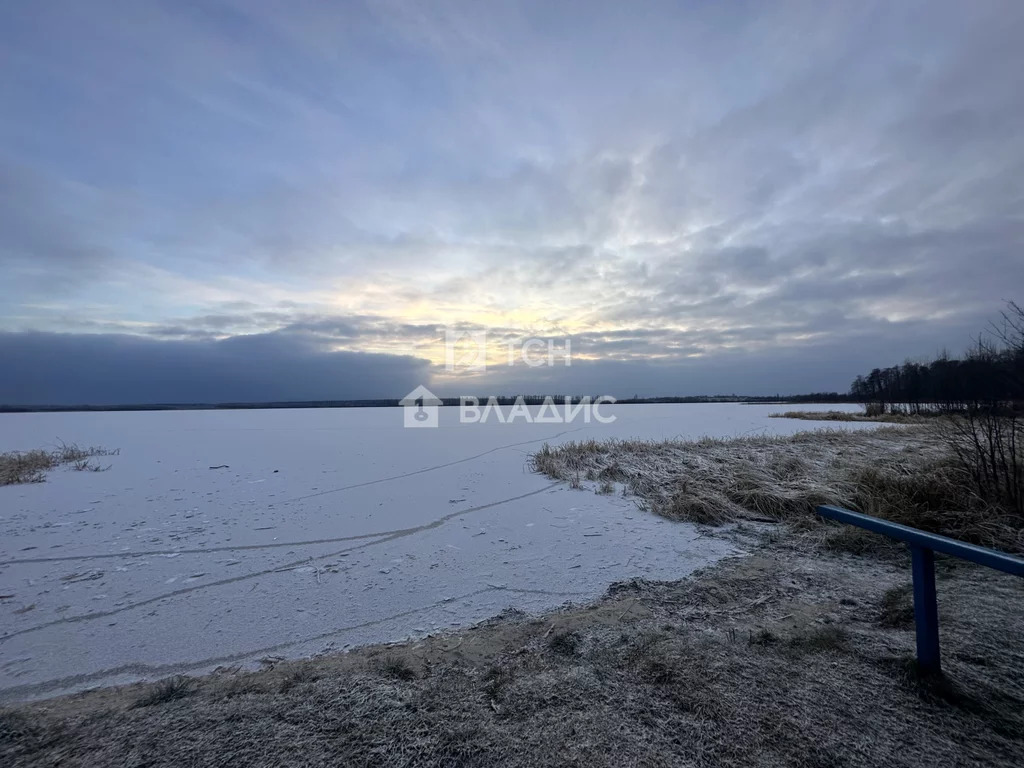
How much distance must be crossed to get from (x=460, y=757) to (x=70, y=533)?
5582 mm

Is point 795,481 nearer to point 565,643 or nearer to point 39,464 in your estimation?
point 565,643

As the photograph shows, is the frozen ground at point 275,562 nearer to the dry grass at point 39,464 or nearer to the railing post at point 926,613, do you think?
the dry grass at point 39,464

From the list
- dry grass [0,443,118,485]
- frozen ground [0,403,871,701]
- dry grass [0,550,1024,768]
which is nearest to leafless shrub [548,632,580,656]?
dry grass [0,550,1024,768]

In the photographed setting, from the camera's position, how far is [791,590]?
313cm

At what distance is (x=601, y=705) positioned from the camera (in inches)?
71.6

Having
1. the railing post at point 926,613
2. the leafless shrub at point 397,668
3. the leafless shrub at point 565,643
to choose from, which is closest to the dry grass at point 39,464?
the leafless shrub at point 397,668

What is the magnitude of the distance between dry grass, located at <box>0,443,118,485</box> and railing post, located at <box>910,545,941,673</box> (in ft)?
37.7

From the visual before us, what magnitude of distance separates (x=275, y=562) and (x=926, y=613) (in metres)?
4.35

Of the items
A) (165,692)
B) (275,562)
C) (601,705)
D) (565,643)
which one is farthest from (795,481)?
(165,692)

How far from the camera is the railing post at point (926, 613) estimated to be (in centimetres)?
194

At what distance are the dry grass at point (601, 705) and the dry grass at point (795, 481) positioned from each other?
185 cm

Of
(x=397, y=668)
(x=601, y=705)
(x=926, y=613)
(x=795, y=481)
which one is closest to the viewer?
(x=601, y=705)

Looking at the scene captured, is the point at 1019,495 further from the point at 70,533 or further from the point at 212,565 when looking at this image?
the point at 70,533

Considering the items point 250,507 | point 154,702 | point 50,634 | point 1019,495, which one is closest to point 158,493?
point 250,507
